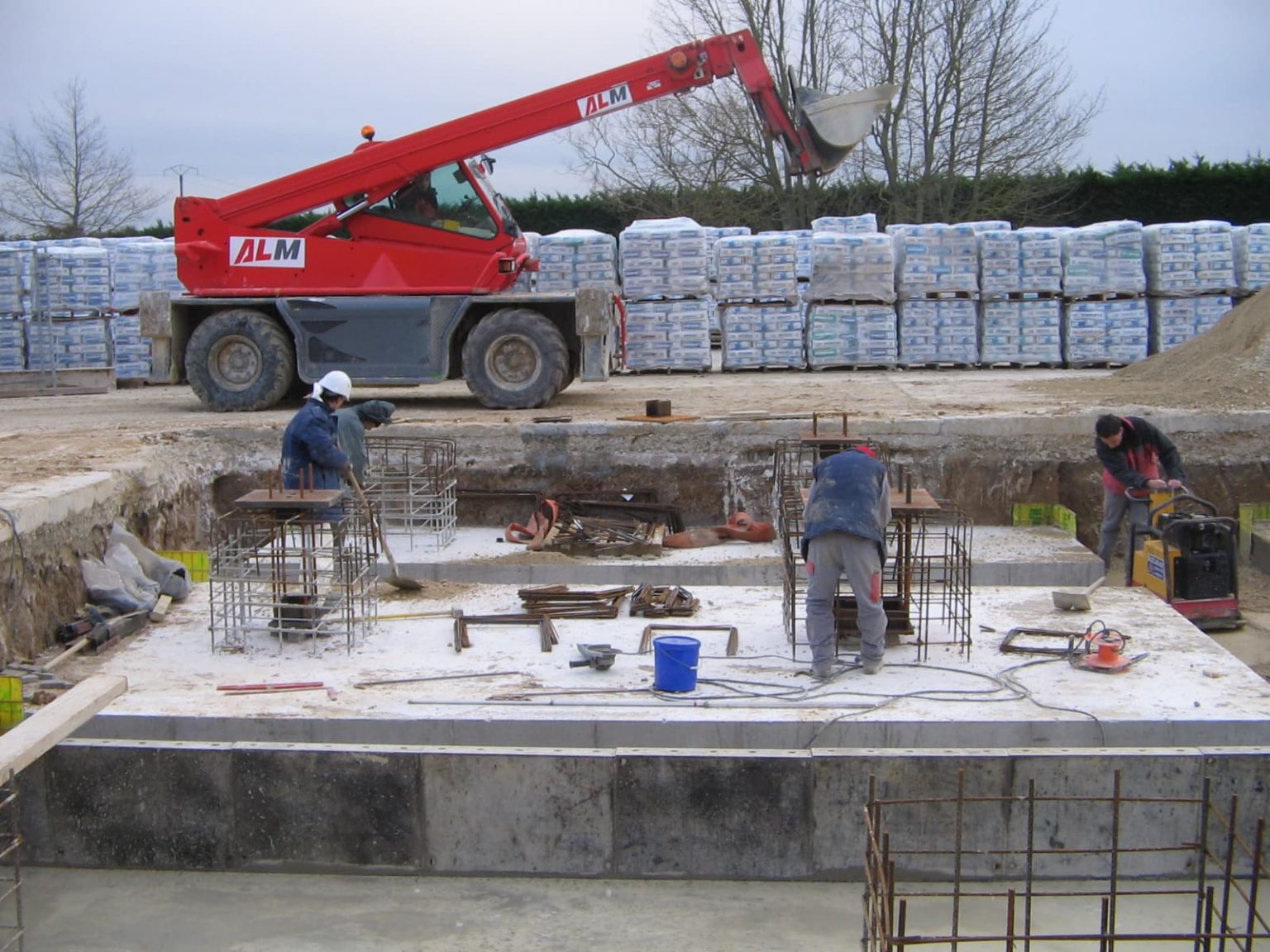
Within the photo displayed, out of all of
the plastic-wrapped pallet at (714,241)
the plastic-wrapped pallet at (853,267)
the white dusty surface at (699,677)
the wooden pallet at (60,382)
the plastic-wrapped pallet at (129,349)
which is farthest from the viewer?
the plastic-wrapped pallet at (714,241)

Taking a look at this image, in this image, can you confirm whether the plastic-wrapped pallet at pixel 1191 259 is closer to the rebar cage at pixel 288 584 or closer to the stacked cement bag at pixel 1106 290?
the stacked cement bag at pixel 1106 290

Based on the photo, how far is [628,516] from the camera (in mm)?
13156

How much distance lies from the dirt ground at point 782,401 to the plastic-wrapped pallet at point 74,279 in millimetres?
1583

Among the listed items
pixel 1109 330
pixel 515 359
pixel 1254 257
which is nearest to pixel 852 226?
pixel 1109 330

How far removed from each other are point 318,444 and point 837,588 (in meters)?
3.72

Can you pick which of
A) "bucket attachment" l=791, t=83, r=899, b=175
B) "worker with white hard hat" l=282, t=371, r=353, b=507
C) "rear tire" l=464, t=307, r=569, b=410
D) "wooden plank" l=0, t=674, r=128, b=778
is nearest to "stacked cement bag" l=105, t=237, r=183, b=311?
"rear tire" l=464, t=307, r=569, b=410

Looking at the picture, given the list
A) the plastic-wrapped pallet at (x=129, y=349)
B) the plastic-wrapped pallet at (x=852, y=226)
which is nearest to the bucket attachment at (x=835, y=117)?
the plastic-wrapped pallet at (x=852, y=226)

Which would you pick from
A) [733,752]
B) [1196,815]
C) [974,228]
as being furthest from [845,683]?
[974,228]

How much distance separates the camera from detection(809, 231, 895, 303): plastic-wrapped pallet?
1859 centimetres

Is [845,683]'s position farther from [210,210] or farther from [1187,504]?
[210,210]

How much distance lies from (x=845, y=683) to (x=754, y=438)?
18.6ft

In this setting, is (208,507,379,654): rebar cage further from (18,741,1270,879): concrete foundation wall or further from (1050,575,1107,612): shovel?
(1050,575,1107,612): shovel

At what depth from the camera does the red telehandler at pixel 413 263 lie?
575 inches

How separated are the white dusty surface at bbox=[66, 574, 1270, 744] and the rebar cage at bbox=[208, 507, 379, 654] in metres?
0.11
